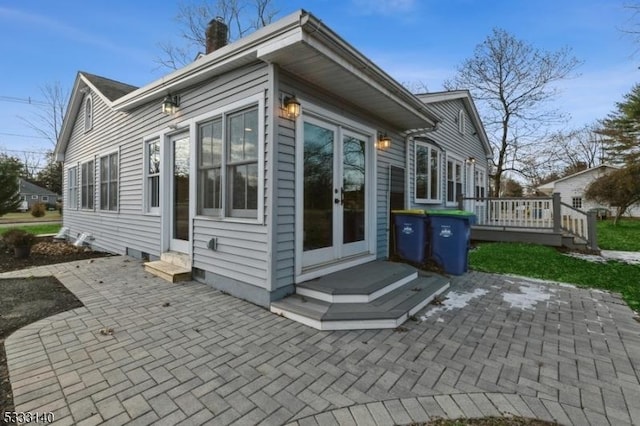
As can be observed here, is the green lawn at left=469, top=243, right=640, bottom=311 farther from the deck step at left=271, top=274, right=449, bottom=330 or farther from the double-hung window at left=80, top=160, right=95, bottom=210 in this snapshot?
the double-hung window at left=80, top=160, right=95, bottom=210

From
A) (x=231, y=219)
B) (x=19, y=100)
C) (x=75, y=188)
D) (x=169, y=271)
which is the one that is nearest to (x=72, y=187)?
(x=75, y=188)

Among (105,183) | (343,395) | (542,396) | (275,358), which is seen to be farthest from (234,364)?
(105,183)

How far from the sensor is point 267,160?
3.59 m

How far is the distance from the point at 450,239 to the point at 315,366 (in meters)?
3.85

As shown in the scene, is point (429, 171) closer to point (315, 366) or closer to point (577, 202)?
point (315, 366)

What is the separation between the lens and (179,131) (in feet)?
16.7

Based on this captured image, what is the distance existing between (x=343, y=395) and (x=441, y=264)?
4044 millimetres

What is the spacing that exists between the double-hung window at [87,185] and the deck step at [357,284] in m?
7.71

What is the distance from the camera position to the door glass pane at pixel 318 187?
13.6 ft

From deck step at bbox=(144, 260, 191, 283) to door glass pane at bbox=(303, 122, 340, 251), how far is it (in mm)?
2105

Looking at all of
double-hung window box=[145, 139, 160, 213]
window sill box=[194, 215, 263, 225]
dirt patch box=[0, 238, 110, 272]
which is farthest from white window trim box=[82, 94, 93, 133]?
window sill box=[194, 215, 263, 225]

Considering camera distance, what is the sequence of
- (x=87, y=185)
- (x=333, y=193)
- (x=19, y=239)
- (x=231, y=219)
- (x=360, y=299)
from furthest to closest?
(x=87, y=185)
(x=19, y=239)
(x=333, y=193)
(x=231, y=219)
(x=360, y=299)

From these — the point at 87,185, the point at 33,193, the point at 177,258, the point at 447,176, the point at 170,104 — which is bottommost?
the point at 177,258

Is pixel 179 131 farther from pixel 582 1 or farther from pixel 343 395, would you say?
pixel 582 1
